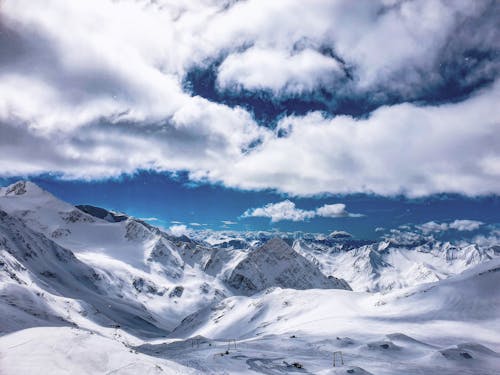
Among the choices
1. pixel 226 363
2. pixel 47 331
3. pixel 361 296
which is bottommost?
pixel 226 363

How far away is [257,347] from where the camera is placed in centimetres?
3819

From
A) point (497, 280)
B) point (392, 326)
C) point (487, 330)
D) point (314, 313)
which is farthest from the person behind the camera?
point (314, 313)

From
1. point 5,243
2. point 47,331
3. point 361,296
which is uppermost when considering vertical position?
point 5,243

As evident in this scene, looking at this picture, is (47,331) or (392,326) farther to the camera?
(392,326)

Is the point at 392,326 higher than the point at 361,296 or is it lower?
lower

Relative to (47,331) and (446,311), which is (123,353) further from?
(446,311)

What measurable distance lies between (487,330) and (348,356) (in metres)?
34.8

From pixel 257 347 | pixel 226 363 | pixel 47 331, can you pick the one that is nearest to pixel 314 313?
pixel 257 347

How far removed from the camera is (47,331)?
2681cm

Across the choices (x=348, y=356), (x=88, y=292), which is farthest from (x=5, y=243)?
(x=348, y=356)

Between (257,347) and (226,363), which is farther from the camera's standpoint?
(257,347)

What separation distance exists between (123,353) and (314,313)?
81.7 metres

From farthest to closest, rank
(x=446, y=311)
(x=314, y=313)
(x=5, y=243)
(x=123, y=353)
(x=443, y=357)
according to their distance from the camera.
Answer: (x=5, y=243) → (x=314, y=313) → (x=446, y=311) → (x=443, y=357) → (x=123, y=353)

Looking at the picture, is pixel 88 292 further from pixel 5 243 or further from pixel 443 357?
pixel 443 357
